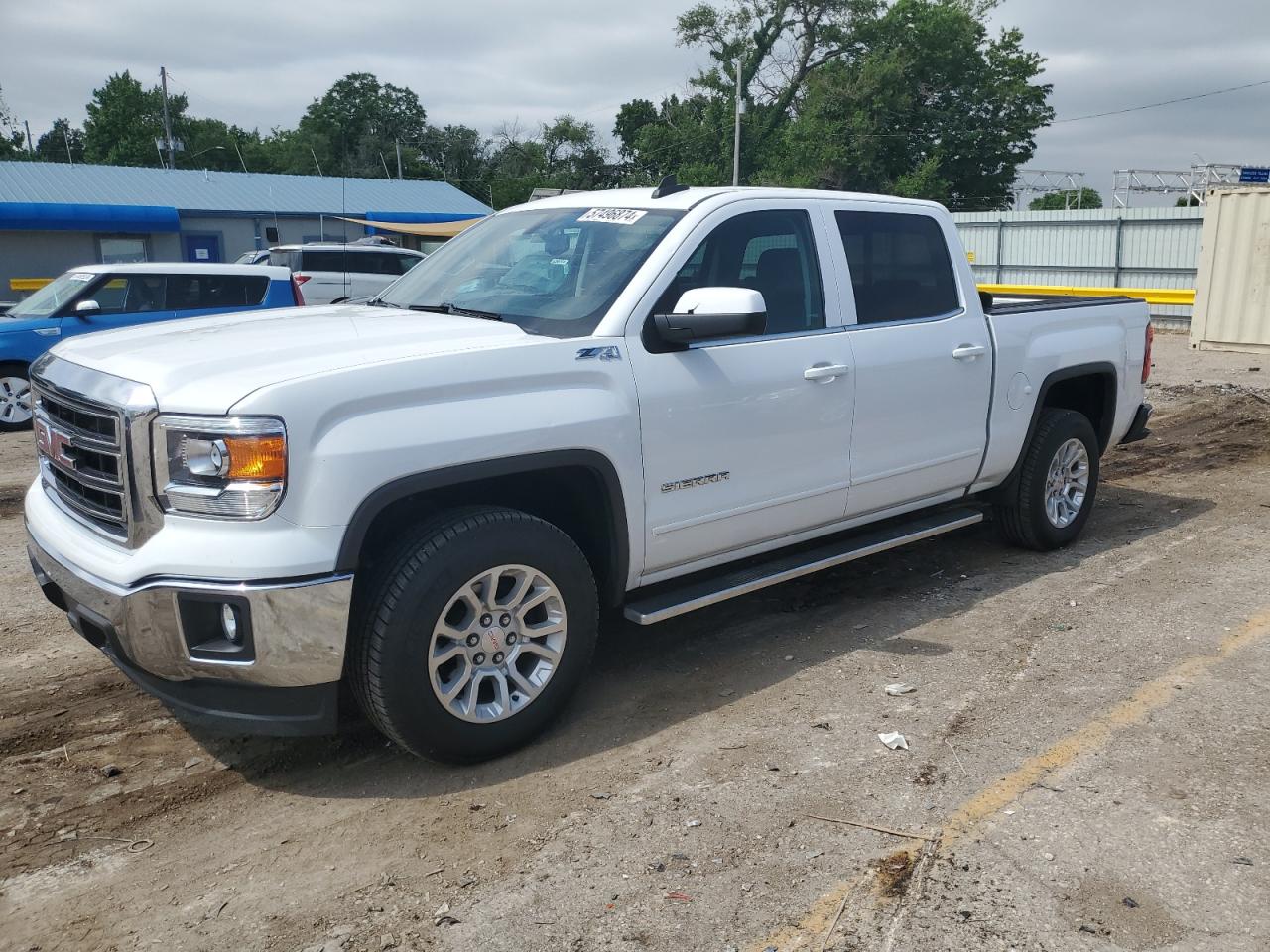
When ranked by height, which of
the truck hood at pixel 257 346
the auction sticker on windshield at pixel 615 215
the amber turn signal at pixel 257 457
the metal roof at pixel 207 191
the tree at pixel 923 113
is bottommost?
the amber turn signal at pixel 257 457

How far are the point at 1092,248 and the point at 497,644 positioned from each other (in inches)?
993

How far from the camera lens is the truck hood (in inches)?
126

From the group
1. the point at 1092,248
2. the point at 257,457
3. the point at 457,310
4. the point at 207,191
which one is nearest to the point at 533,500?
the point at 457,310

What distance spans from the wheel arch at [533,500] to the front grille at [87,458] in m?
→ 0.75

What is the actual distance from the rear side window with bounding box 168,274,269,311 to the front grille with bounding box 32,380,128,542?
8224 mm

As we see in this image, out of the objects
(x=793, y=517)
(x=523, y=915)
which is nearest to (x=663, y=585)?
(x=793, y=517)

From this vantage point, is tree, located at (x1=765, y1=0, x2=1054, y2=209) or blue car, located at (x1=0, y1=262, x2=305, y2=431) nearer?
blue car, located at (x1=0, y1=262, x2=305, y2=431)

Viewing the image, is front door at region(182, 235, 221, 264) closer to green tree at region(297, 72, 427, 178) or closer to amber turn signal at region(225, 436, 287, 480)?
amber turn signal at region(225, 436, 287, 480)

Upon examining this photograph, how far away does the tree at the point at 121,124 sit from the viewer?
8125 cm

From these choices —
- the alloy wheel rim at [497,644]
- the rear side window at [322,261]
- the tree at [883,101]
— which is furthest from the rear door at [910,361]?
the tree at [883,101]

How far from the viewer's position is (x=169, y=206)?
108ft

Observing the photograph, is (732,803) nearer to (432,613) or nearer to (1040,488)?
(432,613)

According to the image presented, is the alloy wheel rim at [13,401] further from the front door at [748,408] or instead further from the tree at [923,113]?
the tree at [923,113]

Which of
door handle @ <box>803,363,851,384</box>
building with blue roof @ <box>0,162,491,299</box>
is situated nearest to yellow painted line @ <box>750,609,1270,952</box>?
Answer: door handle @ <box>803,363,851,384</box>
